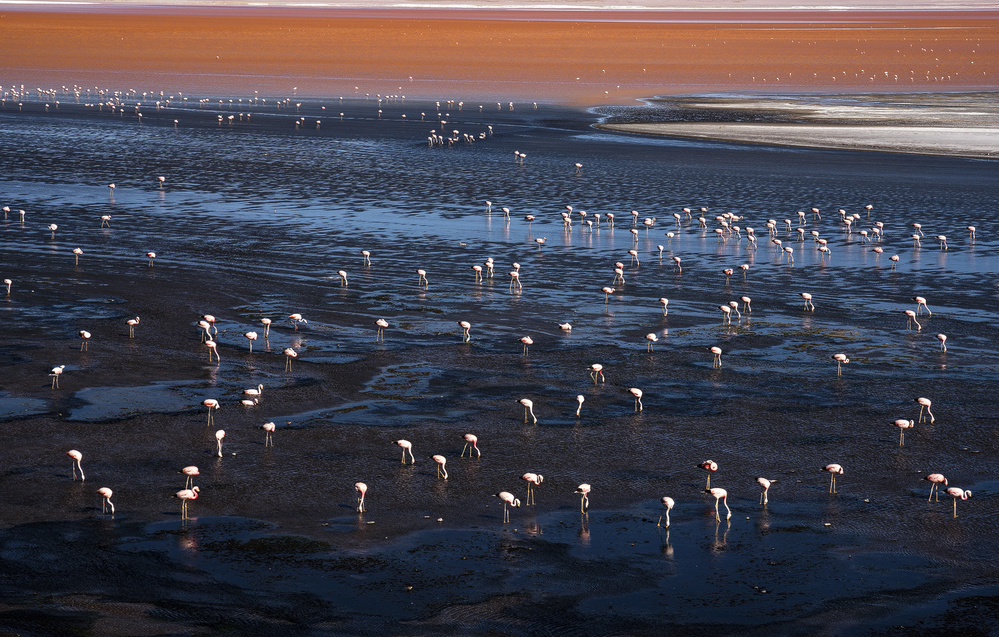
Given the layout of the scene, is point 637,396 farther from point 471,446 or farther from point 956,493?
point 956,493

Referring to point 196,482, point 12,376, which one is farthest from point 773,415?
point 12,376

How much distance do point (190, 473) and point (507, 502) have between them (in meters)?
3.76

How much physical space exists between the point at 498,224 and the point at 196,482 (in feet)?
58.1

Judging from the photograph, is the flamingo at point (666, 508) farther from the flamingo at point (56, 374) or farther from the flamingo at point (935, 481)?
the flamingo at point (56, 374)

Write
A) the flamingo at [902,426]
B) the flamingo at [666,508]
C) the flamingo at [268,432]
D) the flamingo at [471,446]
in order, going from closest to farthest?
1. the flamingo at [666,508]
2. the flamingo at [471,446]
3. the flamingo at [268,432]
4. the flamingo at [902,426]

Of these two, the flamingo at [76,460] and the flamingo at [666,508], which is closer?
the flamingo at [666,508]

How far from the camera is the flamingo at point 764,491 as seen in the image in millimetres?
13609

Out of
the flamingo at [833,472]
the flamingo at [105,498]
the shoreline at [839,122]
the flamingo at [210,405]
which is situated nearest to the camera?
the flamingo at [105,498]

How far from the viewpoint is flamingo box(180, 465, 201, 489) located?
13.5 metres

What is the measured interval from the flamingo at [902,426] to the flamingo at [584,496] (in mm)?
4591

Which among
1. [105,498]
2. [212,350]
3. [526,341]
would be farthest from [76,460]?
[526,341]

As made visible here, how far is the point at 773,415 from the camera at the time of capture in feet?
54.5

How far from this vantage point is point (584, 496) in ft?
43.9

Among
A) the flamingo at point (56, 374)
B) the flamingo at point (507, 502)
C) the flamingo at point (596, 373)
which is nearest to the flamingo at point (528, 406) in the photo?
the flamingo at point (596, 373)
